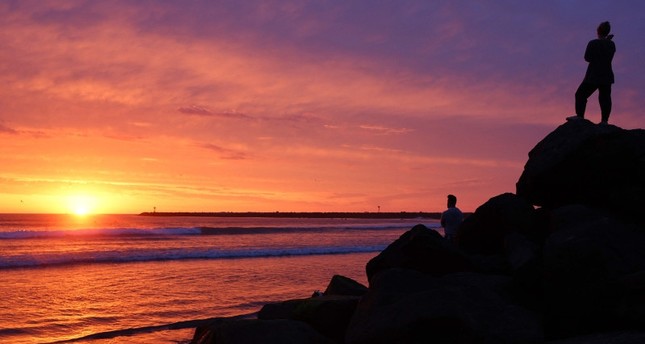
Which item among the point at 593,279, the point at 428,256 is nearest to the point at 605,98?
the point at 428,256

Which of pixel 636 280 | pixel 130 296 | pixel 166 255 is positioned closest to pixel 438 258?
pixel 636 280

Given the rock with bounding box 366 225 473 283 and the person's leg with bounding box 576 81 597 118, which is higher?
the person's leg with bounding box 576 81 597 118

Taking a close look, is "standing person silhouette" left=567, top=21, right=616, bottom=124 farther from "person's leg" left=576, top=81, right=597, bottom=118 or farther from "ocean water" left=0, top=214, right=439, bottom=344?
"ocean water" left=0, top=214, right=439, bottom=344

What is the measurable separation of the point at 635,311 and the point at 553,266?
3.40 feet

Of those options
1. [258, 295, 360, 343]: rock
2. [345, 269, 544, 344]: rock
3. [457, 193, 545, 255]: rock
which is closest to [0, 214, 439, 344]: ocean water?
[258, 295, 360, 343]: rock

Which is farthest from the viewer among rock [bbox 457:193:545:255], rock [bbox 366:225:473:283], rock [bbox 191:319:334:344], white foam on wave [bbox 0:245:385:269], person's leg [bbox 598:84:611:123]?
white foam on wave [bbox 0:245:385:269]

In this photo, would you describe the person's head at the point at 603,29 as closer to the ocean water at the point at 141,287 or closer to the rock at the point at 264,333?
the rock at the point at 264,333

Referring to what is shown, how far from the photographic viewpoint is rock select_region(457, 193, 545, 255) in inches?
348

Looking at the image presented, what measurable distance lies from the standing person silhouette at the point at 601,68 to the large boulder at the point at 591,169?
62.6 inches

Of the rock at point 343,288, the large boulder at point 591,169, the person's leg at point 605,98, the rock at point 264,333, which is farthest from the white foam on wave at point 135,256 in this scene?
the large boulder at point 591,169

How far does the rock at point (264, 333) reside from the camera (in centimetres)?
688

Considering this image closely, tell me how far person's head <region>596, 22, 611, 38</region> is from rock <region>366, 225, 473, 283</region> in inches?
196

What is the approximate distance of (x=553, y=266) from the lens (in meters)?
6.46

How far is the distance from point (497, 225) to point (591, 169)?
171 cm
